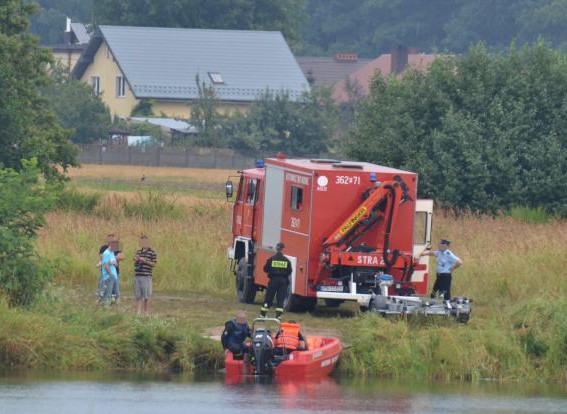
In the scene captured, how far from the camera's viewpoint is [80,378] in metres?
21.9

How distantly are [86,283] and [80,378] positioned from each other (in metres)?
9.02

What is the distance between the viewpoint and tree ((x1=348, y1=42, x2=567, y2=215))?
4288cm

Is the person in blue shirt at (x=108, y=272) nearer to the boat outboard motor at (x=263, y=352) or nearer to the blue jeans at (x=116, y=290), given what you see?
the blue jeans at (x=116, y=290)

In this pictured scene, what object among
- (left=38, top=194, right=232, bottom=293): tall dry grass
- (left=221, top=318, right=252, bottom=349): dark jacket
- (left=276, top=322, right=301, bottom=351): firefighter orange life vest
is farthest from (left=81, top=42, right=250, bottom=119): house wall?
(left=221, top=318, right=252, bottom=349): dark jacket

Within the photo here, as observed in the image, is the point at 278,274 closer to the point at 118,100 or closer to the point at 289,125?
the point at 289,125

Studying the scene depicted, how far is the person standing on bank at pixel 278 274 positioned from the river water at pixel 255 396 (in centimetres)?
416

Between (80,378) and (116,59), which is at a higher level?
(116,59)

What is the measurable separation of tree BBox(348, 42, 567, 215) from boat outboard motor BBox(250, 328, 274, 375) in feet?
69.6

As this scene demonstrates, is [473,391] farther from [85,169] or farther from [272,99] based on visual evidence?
[272,99]

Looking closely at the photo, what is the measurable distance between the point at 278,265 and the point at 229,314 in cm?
Answer: 161

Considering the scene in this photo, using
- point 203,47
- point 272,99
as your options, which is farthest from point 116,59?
point 272,99

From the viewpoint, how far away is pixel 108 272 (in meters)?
26.1

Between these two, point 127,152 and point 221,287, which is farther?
point 127,152

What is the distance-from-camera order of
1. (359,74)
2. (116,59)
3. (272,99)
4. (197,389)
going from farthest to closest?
(359,74) < (116,59) < (272,99) < (197,389)
